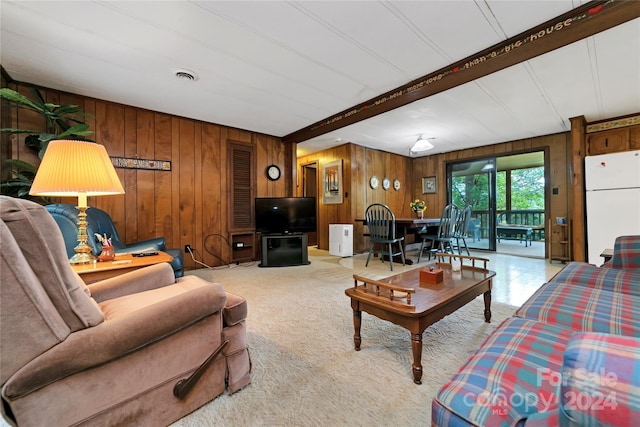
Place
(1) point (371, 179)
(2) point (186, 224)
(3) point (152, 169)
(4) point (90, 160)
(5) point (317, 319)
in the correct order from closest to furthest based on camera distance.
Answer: (4) point (90, 160)
(5) point (317, 319)
(3) point (152, 169)
(2) point (186, 224)
(1) point (371, 179)

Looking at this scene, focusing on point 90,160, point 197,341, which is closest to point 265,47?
point 90,160

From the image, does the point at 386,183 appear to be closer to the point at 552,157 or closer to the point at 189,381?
the point at 552,157

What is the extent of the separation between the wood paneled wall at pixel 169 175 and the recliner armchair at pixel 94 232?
65 cm

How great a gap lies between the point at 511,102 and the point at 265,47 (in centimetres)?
317

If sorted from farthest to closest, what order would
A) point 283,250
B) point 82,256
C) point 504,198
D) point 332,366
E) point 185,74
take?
point 504,198 < point 283,250 < point 185,74 < point 82,256 < point 332,366

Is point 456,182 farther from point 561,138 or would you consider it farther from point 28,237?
point 28,237

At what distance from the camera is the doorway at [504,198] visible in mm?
5434

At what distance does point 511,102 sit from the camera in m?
3.31

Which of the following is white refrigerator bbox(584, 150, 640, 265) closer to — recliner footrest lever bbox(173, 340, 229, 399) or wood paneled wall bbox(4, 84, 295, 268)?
recliner footrest lever bbox(173, 340, 229, 399)

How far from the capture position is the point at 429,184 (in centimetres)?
641

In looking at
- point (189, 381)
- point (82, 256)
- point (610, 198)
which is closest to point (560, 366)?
point (189, 381)

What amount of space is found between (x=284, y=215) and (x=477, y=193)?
4.38 m

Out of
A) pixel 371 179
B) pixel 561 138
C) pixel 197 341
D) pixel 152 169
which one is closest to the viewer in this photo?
pixel 197 341

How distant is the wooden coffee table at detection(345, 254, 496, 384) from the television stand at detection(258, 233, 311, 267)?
7.83 feet
